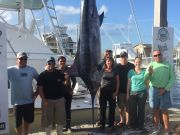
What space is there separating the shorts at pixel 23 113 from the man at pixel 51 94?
0.34 m

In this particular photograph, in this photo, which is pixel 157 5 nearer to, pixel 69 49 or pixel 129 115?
pixel 129 115

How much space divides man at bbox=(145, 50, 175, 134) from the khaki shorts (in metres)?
1.62

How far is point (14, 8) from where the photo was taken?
11.6 metres

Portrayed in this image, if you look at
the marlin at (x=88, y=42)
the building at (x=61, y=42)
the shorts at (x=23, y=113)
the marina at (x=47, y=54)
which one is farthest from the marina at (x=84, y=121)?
the marlin at (x=88, y=42)

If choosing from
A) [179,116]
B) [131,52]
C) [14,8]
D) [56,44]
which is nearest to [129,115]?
[179,116]

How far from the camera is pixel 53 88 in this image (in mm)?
6586

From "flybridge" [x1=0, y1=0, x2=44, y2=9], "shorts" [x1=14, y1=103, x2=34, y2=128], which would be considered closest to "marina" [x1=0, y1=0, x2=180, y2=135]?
"flybridge" [x1=0, y1=0, x2=44, y2=9]

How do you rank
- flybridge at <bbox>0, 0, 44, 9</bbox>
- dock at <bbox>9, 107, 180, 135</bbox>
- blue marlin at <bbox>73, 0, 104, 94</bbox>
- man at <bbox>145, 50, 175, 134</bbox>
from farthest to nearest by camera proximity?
flybridge at <bbox>0, 0, 44, 9</bbox>
dock at <bbox>9, 107, 180, 135</bbox>
man at <bbox>145, 50, 175, 134</bbox>
blue marlin at <bbox>73, 0, 104, 94</bbox>

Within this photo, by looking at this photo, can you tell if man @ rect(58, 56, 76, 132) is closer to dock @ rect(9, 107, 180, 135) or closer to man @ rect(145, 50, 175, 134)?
dock @ rect(9, 107, 180, 135)

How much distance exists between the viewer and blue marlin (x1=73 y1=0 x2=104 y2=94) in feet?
17.0

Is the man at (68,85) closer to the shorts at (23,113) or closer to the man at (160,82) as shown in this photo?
the shorts at (23,113)

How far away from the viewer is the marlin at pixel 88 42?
5199mm

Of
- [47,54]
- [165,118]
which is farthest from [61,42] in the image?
[165,118]

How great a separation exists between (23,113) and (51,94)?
1.85ft
